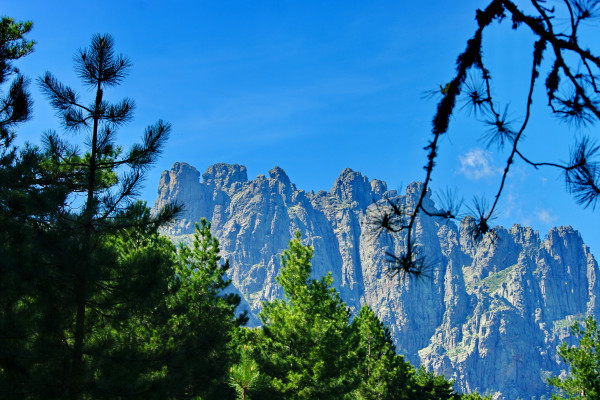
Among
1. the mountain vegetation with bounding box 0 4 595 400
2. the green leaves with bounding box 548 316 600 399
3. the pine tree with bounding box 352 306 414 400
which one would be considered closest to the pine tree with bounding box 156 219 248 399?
the mountain vegetation with bounding box 0 4 595 400

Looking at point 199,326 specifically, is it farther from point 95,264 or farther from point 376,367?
point 376,367

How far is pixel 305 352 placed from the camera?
18.5 metres

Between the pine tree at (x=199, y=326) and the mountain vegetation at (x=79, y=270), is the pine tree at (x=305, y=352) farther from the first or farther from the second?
the mountain vegetation at (x=79, y=270)

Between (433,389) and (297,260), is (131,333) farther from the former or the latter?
(433,389)

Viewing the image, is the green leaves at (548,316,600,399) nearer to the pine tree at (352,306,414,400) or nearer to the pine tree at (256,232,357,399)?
the pine tree at (352,306,414,400)

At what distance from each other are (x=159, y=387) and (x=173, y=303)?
578 cm

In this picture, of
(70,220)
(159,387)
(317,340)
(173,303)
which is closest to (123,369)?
(159,387)

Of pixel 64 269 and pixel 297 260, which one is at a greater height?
pixel 297 260

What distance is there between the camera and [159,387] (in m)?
8.95

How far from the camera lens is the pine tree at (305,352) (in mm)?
17391

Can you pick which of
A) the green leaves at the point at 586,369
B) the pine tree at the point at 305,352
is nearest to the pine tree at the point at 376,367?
the pine tree at the point at 305,352

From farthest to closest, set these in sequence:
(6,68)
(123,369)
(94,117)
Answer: (6,68) < (94,117) < (123,369)

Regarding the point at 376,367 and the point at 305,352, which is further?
the point at 376,367

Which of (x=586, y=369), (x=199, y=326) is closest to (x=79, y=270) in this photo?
(x=199, y=326)
